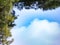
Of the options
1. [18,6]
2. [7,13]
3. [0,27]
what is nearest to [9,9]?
[7,13]

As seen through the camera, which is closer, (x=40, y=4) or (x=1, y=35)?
(x=1, y=35)

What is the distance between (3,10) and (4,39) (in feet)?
3.78

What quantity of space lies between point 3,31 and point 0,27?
21cm

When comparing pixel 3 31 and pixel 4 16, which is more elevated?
pixel 4 16

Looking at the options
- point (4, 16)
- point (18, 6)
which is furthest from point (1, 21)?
point (18, 6)

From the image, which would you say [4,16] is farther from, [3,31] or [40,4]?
[40,4]

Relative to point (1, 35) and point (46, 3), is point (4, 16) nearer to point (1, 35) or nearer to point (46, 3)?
point (1, 35)

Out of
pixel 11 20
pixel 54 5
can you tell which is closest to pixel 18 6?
pixel 54 5

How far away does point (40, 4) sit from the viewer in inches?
473

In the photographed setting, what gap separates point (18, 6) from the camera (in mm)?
11969

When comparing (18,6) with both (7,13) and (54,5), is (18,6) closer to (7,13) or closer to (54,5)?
(54,5)

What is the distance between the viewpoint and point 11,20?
9.01 metres

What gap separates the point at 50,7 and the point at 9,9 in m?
3.56

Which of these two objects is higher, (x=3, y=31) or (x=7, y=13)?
(x=7, y=13)
